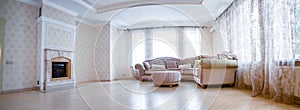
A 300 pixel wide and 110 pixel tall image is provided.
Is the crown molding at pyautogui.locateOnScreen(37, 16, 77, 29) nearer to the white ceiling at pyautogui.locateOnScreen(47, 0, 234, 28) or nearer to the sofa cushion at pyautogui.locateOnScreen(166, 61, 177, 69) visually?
the white ceiling at pyautogui.locateOnScreen(47, 0, 234, 28)

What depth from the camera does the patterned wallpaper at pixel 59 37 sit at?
471 cm

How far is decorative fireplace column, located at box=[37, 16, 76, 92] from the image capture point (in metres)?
4.55

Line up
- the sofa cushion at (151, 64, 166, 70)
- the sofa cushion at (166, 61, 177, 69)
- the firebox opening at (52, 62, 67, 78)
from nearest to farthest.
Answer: the firebox opening at (52, 62, 67, 78) → the sofa cushion at (151, 64, 166, 70) → the sofa cushion at (166, 61, 177, 69)

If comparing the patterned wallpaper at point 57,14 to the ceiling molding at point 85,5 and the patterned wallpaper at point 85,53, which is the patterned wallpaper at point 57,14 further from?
the patterned wallpaper at point 85,53

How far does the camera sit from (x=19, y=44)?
4355 mm

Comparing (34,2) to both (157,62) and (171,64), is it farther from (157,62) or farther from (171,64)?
(171,64)

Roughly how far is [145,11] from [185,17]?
5.66ft

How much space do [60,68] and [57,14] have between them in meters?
1.52

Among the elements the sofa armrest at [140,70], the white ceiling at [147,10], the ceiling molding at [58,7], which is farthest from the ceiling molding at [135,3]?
the sofa armrest at [140,70]

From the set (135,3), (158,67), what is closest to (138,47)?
(158,67)

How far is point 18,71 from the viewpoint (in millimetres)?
4328

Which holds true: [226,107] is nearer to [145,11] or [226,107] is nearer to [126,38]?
[145,11]

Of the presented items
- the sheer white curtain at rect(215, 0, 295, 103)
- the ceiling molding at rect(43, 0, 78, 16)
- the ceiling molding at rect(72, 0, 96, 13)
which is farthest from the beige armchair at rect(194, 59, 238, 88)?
the ceiling molding at rect(43, 0, 78, 16)

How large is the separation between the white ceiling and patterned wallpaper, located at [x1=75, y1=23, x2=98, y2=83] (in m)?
0.44
